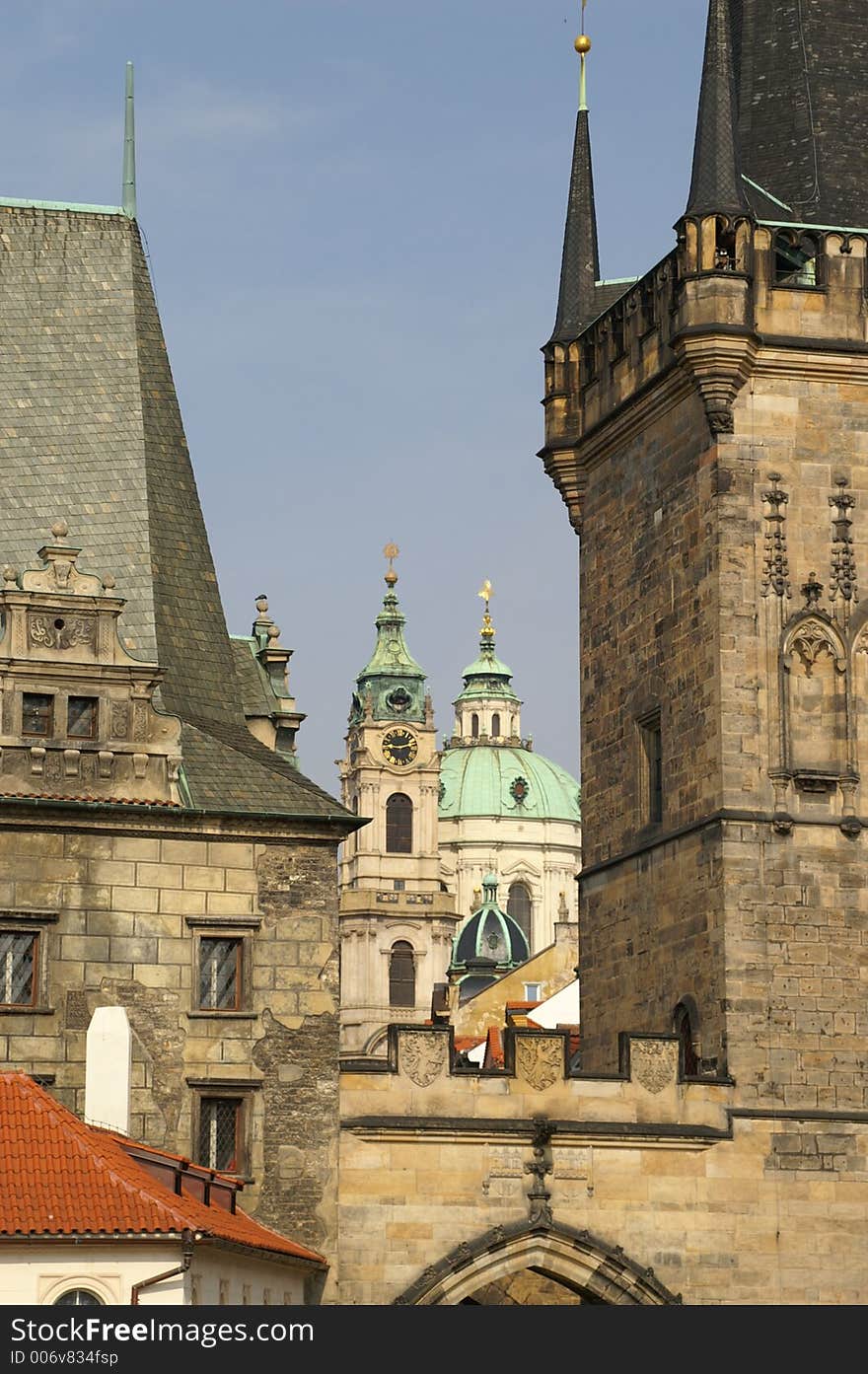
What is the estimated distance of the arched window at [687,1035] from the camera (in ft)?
123

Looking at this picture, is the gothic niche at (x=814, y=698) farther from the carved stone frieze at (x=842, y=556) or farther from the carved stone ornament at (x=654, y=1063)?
the carved stone ornament at (x=654, y=1063)

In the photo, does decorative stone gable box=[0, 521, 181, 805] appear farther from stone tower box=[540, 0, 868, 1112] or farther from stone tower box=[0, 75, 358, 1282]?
stone tower box=[540, 0, 868, 1112]

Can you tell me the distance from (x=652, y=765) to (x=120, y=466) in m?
7.36

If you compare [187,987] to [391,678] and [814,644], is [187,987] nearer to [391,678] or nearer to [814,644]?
[814,644]

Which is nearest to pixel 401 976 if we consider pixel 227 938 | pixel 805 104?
pixel 805 104

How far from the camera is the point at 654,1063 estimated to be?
36.2 m

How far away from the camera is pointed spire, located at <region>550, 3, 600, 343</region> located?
141 feet

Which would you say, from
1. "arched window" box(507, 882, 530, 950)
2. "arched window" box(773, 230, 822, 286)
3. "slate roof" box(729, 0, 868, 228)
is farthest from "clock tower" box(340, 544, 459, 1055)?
"arched window" box(773, 230, 822, 286)

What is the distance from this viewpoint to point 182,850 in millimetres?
35562

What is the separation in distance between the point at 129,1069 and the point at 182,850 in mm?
2531

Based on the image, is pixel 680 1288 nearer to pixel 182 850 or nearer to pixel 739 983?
pixel 739 983

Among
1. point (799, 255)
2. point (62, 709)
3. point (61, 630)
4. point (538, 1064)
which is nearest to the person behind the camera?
point (62, 709)

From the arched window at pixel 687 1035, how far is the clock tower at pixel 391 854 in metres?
103

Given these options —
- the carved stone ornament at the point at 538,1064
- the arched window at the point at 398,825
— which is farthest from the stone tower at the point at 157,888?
the arched window at the point at 398,825
